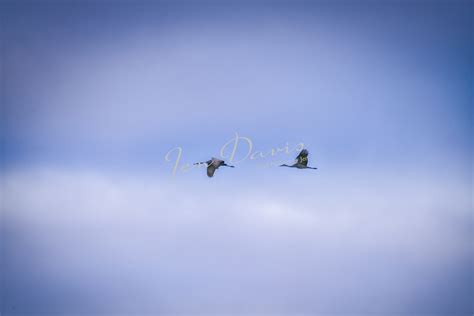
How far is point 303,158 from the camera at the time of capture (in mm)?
15039

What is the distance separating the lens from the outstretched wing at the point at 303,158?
1495 cm

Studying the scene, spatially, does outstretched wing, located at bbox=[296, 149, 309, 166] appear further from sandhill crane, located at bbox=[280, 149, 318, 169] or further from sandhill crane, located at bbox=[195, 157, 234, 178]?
sandhill crane, located at bbox=[195, 157, 234, 178]

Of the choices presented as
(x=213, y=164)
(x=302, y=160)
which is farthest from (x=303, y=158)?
(x=213, y=164)

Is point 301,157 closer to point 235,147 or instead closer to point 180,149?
point 235,147

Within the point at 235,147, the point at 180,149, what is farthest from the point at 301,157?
the point at 180,149

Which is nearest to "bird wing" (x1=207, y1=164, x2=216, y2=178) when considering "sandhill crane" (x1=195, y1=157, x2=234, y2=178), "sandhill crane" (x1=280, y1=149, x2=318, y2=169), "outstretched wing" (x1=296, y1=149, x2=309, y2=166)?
"sandhill crane" (x1=195, y1=157, x2=234, y2=178)

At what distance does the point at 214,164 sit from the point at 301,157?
9.96 feet

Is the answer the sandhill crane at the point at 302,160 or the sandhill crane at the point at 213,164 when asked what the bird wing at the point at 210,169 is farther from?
the sandhill crane at the point at 302,160

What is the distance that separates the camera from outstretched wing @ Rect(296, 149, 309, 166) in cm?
1495

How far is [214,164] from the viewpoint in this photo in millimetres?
15211

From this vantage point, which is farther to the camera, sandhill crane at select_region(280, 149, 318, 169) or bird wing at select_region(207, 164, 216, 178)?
bird wing at select_region(207, 164, 216, 178)

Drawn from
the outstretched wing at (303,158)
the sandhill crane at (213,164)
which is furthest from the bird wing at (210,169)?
the outstretched wing at (303,158)

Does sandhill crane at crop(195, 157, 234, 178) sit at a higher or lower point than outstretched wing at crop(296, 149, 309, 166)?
lower

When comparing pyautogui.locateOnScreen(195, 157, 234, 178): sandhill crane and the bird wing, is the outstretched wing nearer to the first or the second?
pyautogui.locateOnScreen(195, 157, 234, 178): sandhill crane
